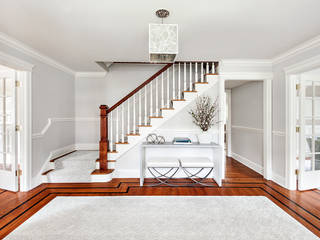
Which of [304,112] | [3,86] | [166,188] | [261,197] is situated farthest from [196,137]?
[3,86]

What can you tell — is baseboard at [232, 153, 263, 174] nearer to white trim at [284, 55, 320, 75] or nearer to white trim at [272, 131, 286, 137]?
white trim at [272, 131, 286, 137]

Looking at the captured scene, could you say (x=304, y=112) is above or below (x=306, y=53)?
below

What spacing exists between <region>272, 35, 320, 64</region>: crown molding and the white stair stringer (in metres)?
1.13

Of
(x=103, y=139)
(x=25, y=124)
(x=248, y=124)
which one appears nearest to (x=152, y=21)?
(x=103, y=139)

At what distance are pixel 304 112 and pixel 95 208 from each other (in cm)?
372

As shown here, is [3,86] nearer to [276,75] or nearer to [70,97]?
[70,97]

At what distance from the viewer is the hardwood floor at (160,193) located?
7.40 feet

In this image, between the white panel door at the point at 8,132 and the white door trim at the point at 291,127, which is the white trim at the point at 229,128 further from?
the white panel door at the point at 8,132

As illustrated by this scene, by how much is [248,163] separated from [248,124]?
3.24 feet

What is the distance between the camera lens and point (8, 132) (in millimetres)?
3064

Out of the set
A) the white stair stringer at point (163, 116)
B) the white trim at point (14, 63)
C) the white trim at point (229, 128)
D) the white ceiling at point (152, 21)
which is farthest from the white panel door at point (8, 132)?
the white trim at point (229, 128)

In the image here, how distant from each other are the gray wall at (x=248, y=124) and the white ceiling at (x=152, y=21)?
1.27 m

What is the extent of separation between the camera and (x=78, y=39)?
2.65 meters

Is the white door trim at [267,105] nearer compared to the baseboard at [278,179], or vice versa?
the baseboard at [278,179]
